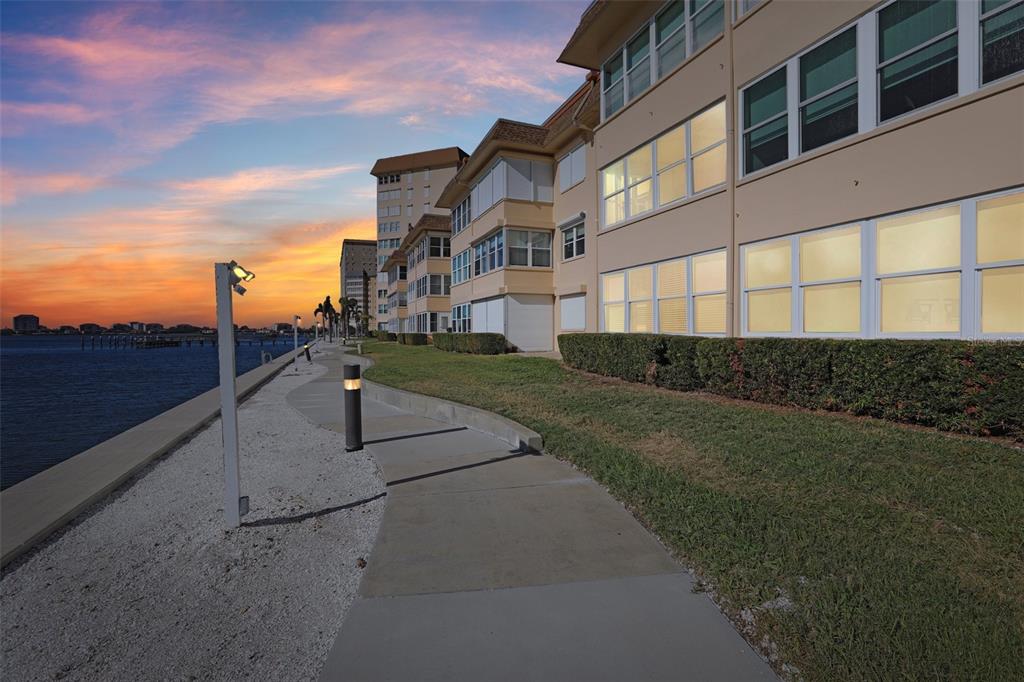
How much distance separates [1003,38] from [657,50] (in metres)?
8.36

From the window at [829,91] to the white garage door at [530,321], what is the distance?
46.6 ft

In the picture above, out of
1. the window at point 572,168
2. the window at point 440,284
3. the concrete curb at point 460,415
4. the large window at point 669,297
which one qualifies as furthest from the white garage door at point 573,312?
the window at point 440,284

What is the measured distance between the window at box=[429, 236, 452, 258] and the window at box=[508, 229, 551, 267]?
18188 mm

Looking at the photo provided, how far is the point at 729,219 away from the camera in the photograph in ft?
39.2

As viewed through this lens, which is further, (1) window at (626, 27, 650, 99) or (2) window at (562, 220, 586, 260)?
(2) window at (562, 220, 586, 260)

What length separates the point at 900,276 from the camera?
866cm

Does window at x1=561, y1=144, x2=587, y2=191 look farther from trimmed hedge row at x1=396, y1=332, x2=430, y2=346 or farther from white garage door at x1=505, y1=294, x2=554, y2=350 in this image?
trimmed hedge row at x1=396, y1=332, x2=430, y2=346

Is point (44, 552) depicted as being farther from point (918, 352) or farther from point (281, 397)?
point (281, 397)

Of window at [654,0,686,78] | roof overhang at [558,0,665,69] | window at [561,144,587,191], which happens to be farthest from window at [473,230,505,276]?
window at [654,0,686,78]

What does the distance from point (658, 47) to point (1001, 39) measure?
27.3ft

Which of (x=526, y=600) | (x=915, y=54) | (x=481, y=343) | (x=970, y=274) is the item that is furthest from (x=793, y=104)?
(x=481, y=343)

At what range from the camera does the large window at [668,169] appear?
12.7 meters

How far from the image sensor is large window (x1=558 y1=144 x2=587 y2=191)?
20922 millimetres

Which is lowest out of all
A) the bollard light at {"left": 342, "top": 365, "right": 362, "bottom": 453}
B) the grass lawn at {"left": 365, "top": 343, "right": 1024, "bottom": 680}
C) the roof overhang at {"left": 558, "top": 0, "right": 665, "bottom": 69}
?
the grass lawn at {"left": 365, "top": 343, "right": 1024, "bottom": 680}
